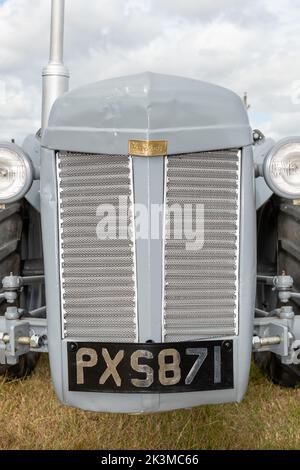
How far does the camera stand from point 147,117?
2.49 m

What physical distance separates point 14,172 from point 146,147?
820mm

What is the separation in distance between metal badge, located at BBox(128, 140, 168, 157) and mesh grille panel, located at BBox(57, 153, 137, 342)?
0.25 ft

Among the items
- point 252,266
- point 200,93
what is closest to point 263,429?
point 252,266

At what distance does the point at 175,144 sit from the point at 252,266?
67 cm

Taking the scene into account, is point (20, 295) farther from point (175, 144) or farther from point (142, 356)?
point (175, 144)

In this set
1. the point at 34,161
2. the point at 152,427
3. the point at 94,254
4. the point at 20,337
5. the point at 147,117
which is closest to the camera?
the point at 147,117

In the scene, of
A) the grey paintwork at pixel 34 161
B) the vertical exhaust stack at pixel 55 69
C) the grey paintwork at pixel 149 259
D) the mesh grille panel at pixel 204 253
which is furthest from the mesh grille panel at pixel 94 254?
the vertical exhaust stack at pixel 55 69

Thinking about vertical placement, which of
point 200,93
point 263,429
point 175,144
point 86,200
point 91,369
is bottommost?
point 263,429

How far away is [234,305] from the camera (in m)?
2.76

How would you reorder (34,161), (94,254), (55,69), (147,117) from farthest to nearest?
(55,69) < (34,161) < (94,254) < (147,117)

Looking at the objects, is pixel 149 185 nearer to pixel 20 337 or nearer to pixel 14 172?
pixel 14 172

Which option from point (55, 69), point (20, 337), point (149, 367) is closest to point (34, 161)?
point (55, 69)

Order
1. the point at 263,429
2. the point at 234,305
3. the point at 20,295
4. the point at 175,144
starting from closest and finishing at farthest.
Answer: the point at 175,144 → the point at 234,305 → the point at 263,429 → the point at 20,295

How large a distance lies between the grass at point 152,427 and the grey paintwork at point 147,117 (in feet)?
5.04
